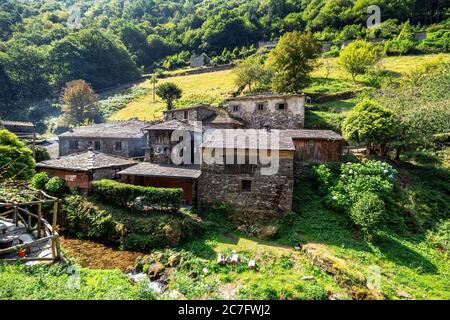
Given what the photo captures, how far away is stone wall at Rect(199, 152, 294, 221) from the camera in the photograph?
1584 centimetres

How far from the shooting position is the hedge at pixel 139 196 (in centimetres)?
1537

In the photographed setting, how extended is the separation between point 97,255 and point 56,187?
6632 mm

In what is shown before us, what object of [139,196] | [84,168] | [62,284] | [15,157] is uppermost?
[15,157]

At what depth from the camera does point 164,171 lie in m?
18.4

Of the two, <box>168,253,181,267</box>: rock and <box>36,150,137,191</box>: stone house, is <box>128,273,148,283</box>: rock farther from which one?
<box>36,150,137,191</box>: stone house

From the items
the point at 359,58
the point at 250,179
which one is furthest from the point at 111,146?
the point at 359,58

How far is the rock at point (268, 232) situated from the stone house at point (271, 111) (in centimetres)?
1427

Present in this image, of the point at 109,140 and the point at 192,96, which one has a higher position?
the point at 192,96

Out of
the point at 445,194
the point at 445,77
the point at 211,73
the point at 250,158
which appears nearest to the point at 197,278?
the point at 250,158

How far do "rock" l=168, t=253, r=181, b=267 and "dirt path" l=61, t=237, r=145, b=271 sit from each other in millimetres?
1927

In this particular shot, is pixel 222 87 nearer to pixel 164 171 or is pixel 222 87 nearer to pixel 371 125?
pixel 371 125

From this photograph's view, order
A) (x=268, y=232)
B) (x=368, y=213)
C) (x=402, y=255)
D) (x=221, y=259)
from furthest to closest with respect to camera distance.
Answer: (x=268, y=232)
(x=368, y=213)
(x=402, y=255)
(x=221, y=259)

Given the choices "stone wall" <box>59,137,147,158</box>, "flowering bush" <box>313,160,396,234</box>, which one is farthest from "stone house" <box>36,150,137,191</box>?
"flowering bush" <box>313,160,396,234</box>

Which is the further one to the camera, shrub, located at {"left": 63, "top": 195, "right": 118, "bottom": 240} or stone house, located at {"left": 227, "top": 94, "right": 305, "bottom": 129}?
stone house, located at {"left": 227, "top": 94, "right": 305, "bottom": 129}
